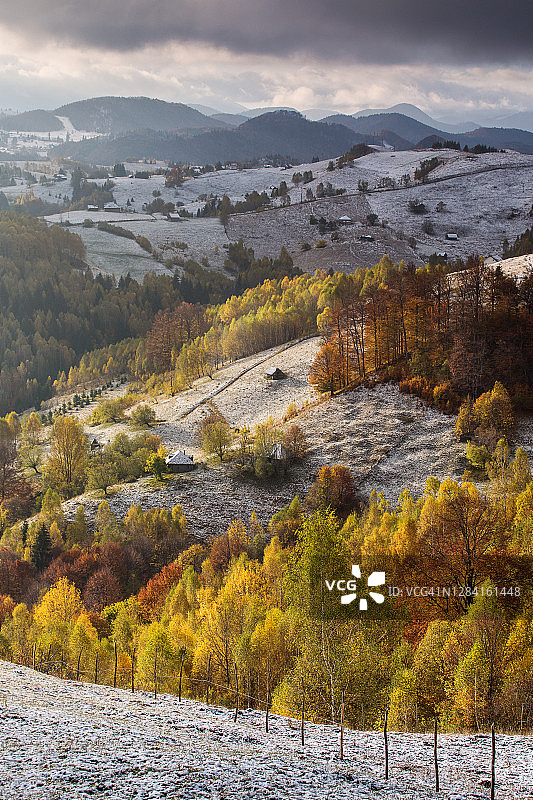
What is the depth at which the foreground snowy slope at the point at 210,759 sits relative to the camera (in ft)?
46.4

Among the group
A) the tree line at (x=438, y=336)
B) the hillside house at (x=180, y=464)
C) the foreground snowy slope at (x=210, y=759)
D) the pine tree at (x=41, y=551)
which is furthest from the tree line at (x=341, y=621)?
the tree line at (x=438, y=336)

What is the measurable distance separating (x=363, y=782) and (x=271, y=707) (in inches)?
401

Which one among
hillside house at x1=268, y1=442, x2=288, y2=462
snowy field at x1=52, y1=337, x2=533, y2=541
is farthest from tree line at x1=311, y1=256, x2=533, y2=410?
hillside house at x1=268, y1=442, x2=288, y2=462

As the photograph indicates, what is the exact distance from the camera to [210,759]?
52.3ft

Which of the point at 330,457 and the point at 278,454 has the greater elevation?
the point at 278,454

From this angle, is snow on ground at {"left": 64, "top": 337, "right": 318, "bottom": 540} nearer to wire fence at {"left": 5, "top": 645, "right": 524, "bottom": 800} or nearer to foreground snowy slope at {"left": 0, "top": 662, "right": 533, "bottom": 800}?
wire fence at {"left": 5, "top": 645, "right": 524, "bottom": 800}

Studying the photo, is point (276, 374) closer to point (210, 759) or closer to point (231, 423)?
point (231, 423)

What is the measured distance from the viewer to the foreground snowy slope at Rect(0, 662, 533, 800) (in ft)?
46.4

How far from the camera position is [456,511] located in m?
31.6

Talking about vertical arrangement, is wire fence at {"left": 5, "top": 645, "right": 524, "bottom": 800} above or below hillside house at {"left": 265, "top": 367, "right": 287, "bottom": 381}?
below

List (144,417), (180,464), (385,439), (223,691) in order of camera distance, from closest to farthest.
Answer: (223,691), (385,439), (180,464), (144,417)

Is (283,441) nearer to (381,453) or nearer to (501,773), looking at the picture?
(381,453)

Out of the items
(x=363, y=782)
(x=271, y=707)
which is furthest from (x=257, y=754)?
(x=271, y=707)

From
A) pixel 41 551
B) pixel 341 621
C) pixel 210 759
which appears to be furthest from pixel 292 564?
pixel 41 551
